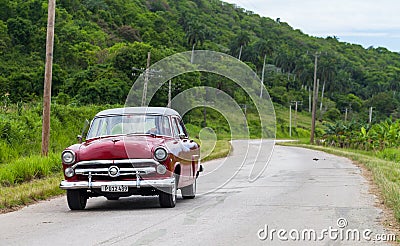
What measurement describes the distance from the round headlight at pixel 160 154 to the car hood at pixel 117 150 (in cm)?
10

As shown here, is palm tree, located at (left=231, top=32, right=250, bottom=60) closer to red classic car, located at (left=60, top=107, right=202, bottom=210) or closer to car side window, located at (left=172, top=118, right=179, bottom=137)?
car side window, located at (left=172, top=118, right=179, bottom=137)

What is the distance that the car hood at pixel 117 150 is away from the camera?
1129cm

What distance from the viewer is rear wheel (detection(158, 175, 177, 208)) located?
11586 mm

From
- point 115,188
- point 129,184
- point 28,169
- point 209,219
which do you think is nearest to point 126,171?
point 129,184

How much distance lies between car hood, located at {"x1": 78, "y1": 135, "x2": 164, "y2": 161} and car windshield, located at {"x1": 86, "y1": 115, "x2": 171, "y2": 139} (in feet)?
2.81

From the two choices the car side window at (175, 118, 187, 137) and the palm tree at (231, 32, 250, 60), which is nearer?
the car side window at (175, 118, 187, 137)

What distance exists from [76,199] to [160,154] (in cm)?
189

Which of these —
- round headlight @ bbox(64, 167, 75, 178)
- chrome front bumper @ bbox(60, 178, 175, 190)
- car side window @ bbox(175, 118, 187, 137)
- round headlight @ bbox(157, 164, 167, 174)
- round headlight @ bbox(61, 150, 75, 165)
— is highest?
car side window @ bbox(175, 118, 187, 137)


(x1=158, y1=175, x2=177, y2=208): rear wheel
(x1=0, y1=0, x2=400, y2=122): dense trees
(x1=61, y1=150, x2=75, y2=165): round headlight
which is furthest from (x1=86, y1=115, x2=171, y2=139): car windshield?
(x1=0, y1=0, x2=400, y2=122): dense trees

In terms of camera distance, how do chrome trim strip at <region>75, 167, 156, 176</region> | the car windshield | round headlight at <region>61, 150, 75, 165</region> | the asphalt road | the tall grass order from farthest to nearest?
the tall grass → the car windshield → round headlight at <region>61, 150, 75, 165</region> → chrome trim strip at <region>75, 167, 156, 176</region> → the asphalt road

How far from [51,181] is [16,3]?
250ft

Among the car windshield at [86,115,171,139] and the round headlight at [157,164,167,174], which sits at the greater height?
the car windshield at [86,115,171,139]

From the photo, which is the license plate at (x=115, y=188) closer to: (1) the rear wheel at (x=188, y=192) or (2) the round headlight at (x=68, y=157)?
(2) the round headlight at (x=68, y=157)

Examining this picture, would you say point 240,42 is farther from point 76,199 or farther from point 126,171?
point 126,171
